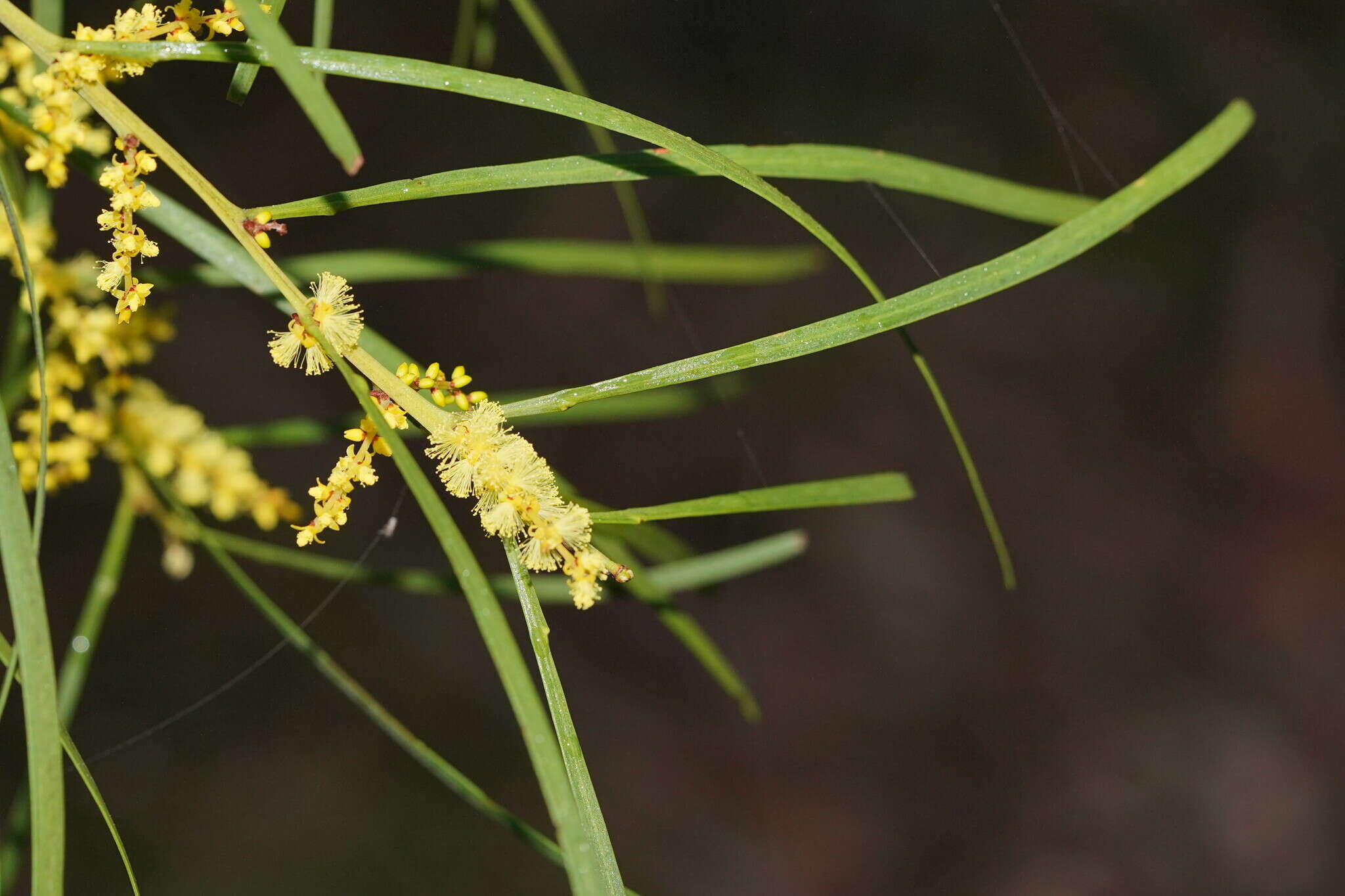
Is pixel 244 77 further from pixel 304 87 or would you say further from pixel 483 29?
pixel 483 29

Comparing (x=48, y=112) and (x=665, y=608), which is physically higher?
(x=48, y=112)

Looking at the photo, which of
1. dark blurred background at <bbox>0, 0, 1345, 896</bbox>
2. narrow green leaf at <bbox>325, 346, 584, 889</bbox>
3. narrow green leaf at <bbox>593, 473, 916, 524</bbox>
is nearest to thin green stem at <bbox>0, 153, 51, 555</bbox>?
narrow green leaf at <bbox>325, 346, 584, 889</bbox>

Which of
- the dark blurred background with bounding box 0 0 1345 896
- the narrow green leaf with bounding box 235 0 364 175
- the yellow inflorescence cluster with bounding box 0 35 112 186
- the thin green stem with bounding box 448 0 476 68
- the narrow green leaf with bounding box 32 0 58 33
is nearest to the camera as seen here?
the narrow green leaf with bounding box 235 0 364 175

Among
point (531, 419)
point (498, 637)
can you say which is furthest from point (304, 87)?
point (531, 419)

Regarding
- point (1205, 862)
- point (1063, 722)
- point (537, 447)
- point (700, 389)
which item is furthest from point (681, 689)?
point (700, 389)

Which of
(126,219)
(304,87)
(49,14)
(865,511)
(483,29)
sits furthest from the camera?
(865,511)

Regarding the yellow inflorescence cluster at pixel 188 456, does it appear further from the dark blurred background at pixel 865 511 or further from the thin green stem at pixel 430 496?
the dark blurred background at pixel 865 511

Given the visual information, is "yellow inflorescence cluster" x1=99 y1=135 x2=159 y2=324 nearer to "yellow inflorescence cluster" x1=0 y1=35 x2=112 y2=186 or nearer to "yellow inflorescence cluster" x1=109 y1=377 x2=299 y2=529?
"yellow inflorescence cluster" x1=0 y1=35 x2=112 y2=186
